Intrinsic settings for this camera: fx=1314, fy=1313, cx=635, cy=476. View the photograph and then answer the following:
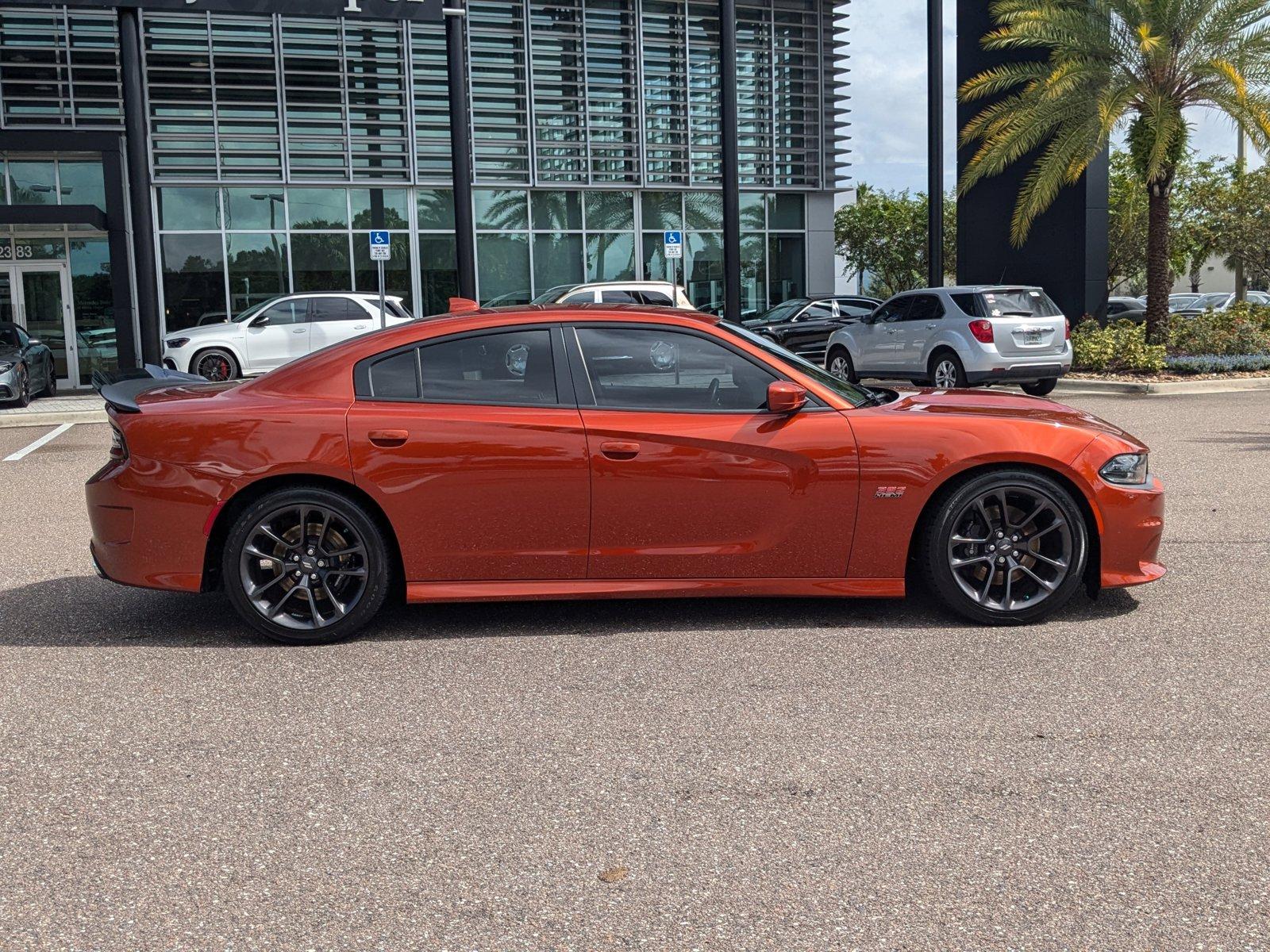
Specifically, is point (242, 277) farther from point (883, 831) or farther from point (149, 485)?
point (883, 831)

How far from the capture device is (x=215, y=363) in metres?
23.7

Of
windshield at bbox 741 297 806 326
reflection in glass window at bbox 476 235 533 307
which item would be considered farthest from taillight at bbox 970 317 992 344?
reflection in glass window at bbox 476 235 533 307

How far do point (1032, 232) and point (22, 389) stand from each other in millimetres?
19108

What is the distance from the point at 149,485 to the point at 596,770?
9.14ft

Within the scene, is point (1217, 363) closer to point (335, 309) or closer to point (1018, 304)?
point (1018, 304)

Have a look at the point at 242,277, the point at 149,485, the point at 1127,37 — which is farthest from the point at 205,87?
the point at 149,485

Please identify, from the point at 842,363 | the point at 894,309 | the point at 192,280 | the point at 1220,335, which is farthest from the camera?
the point at 192,280

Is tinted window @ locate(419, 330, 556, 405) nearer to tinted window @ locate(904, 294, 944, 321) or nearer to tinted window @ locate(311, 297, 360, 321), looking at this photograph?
tinted window @ locate(904, 294, 944, 321)

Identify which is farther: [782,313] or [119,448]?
[782,313]

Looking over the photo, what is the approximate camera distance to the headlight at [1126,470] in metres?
6.00

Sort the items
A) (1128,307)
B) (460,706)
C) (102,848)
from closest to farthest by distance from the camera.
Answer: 1. (102,848)
2. (460,706)
3. (1128,307)

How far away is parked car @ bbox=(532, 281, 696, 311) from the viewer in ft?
76.2

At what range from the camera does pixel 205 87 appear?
92.8 ft

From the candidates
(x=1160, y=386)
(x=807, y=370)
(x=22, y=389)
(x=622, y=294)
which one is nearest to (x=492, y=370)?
(x=807, y=370)
